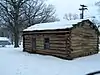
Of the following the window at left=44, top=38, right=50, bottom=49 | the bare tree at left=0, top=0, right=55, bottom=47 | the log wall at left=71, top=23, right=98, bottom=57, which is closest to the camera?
the log wall at left=71, top=23, right=98, bottom=57

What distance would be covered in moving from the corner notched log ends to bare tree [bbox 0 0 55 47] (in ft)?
50.0

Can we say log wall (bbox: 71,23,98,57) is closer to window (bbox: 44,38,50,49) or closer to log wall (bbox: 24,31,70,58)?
log wall (bbox: 24,31,70,58)

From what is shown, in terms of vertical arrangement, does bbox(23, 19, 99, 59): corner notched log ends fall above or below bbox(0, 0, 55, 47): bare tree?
below

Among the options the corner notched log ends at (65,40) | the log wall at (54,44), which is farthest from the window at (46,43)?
the log wall at (54,44)

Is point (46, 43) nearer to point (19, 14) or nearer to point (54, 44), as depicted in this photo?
point (54, 44)

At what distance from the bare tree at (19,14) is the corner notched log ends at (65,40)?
15.2 metres

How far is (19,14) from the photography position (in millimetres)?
37594

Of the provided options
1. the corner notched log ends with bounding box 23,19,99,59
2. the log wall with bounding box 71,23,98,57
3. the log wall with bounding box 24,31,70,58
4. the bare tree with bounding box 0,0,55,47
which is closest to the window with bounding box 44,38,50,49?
the corner notched log ends with bounding box 23,19,99,59

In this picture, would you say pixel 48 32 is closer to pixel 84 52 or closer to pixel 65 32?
pixel 65 32

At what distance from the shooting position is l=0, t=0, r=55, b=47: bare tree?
36938mm

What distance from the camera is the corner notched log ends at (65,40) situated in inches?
696

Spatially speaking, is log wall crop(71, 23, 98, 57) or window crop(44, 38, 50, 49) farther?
window crop(44, 38, 50, 49)

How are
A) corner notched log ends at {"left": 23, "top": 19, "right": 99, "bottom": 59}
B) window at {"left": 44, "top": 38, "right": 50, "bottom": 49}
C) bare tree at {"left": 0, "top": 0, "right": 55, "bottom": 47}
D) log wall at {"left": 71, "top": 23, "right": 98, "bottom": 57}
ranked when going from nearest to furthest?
corner notched log ends at {"left": 23, "top": 19, "right": 99, "bottom": 59}, log wall at {"left": 71, "top": 23, "right": 98, "bottom": 57}, window at {"left": 44, "top": 38, "right": 50, "bottom": 49}, bare tree at {"left": 0, "top": 0, "right": 55, "bottom": 47}

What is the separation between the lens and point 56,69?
1333 centimetres
